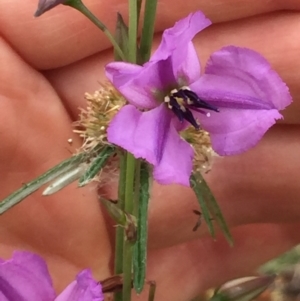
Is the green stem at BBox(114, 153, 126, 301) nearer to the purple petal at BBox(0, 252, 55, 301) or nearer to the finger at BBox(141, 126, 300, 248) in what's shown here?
the purple petal at BBox(0, 252, 55, 301)

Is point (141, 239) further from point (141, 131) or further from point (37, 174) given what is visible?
point (37, 174)

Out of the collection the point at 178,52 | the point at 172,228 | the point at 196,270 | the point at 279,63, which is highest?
the point at 178,52

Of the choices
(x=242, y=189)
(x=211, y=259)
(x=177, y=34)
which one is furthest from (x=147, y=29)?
(x=211, y=259)

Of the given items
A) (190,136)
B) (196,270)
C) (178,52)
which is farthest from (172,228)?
(178,52)

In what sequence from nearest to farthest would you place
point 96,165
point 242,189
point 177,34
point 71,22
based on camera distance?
point 177,34
point 96,165
point 71,22
point 242,189

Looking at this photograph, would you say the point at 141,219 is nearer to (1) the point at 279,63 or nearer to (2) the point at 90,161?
(2) the point at 90,161

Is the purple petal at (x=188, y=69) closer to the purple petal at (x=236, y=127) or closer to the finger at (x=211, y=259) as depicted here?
the purple petal at (x=236, y=127)

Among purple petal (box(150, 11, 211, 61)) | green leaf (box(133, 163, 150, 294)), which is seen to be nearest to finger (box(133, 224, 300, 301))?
green leaf (box(133, 163, 150, 294))
